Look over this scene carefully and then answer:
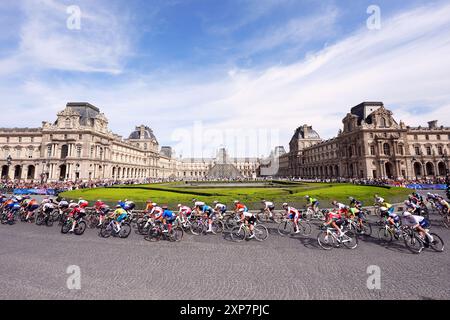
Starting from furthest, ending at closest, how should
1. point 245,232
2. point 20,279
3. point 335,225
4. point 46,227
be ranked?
point 46,227
point 245,232
point 335,225
point 20,279

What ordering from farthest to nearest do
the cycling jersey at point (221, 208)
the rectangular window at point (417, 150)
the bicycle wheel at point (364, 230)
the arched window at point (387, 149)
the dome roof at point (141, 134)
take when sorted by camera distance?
the dome roof at point (141, 134) < the rectangular window at point (417, 150) < the arched window at point (387, 149) < the cycling jersey at point (221, 208) < the bicycle wheel at point (364, 230)

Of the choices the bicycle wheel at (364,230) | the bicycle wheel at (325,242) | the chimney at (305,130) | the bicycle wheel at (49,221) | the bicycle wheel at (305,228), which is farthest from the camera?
the chimney at (305,130)

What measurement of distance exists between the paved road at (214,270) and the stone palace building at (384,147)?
59111 mm

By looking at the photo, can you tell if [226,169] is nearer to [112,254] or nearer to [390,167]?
[390,167]

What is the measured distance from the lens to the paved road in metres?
5.58

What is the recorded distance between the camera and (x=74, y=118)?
60344 mm

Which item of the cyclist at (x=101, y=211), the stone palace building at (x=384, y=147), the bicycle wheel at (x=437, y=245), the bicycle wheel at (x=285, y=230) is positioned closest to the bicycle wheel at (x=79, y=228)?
the cyclist at (x=101, y=211)

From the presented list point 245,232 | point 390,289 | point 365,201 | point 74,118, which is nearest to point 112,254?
point 245,232

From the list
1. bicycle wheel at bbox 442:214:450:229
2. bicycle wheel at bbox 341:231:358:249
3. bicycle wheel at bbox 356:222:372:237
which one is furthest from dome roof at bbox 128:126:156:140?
bicycle wheel at bbox 442:214:450:229

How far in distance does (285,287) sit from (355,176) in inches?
2739

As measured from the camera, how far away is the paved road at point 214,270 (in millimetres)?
5582

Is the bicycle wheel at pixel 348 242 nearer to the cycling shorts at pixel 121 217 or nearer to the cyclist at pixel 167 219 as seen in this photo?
the cyclist at pixel 167 219

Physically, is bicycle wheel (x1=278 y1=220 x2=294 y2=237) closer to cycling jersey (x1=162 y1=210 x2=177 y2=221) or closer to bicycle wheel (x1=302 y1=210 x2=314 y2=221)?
bicycle wheel (x1=302 y1=210 x2=314 y2=221)

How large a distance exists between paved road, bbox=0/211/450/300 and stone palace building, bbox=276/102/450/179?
59111mm
